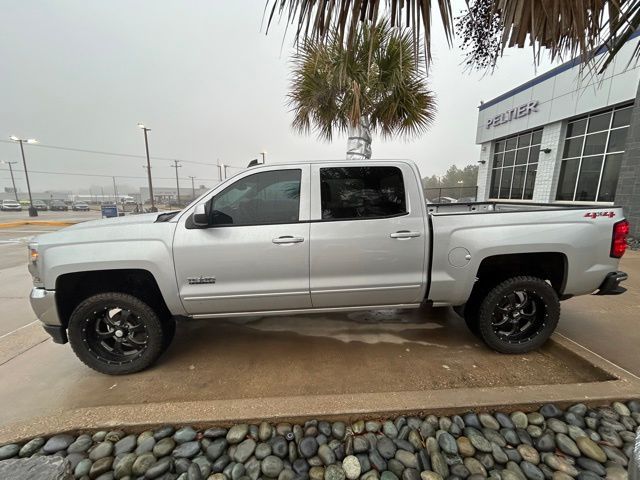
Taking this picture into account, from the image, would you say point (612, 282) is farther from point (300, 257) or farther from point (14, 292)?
point (14, 292)

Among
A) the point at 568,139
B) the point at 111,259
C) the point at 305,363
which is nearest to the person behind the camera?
the point at 111,259

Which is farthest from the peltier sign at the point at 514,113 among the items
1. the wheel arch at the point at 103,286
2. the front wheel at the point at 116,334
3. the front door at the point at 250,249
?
the front wheel at the point at 116,334

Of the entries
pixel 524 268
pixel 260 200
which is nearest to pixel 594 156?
pixel 524 268

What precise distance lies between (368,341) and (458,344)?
0.96 meters

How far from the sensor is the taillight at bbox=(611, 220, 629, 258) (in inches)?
104

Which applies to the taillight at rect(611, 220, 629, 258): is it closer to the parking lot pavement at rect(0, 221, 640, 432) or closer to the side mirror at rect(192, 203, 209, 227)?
the parking lot pavement at rect(0, 221, 640, 432)

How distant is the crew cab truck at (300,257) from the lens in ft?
8.26

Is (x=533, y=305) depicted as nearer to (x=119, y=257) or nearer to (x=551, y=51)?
(x=551, y=51)

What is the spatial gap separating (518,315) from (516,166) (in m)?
13.9

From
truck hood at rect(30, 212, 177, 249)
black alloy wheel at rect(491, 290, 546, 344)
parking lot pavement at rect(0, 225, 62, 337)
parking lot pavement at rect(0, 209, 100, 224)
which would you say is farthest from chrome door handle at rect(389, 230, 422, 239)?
parking lot pavement at rect(0, 209, 100, 224)

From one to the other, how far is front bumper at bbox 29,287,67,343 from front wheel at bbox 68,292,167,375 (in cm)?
15

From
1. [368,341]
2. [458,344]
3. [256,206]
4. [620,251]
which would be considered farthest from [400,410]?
[620,251]

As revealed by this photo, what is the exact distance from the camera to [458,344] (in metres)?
3.12

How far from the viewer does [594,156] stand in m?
9.99
